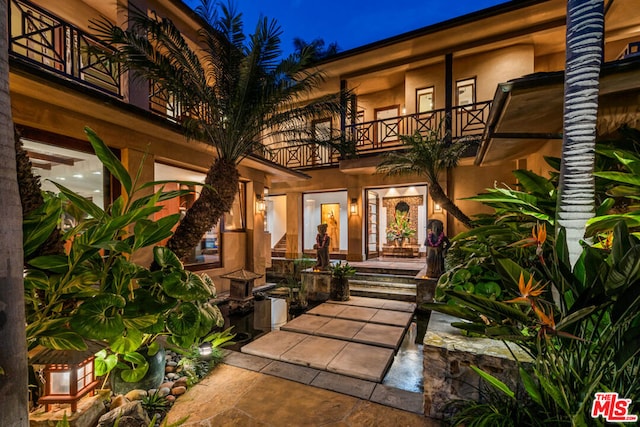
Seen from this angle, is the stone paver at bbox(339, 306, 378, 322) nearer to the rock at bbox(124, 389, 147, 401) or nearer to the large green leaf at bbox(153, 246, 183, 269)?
the rock at bbox(124, 389, 147, 401)

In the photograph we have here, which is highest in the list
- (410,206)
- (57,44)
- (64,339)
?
(57,44)

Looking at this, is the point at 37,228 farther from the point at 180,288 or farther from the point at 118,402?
the point at 118,402

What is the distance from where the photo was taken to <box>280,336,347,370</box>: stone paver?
11.8ft

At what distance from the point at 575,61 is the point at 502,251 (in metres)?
1.71

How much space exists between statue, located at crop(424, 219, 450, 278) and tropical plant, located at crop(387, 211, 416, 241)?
20.3 ft

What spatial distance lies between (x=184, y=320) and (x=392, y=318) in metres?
4.20

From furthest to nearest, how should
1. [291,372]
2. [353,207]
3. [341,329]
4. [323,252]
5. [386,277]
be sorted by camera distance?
[353,207], [386,277], [323,252], [341,329], [291,372]

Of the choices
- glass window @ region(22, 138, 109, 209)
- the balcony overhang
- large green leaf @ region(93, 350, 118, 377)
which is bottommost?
large green leaf @ region(93, 350, 118, 377)

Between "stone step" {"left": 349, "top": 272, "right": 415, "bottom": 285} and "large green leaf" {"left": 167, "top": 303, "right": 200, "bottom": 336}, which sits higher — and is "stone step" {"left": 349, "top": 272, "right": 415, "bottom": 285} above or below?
below

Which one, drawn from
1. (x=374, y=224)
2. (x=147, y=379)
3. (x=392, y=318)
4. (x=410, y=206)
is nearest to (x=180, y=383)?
(x=147, y=379)

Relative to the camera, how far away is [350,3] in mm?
88625

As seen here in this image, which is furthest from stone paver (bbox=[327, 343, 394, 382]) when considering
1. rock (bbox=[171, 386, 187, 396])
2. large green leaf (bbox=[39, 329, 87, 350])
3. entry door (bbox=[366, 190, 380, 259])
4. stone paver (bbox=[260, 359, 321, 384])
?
entry door (bbox=[366, 190, 380, 259])

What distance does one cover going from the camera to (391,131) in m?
9.99

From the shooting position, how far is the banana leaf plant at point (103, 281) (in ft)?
4.94
